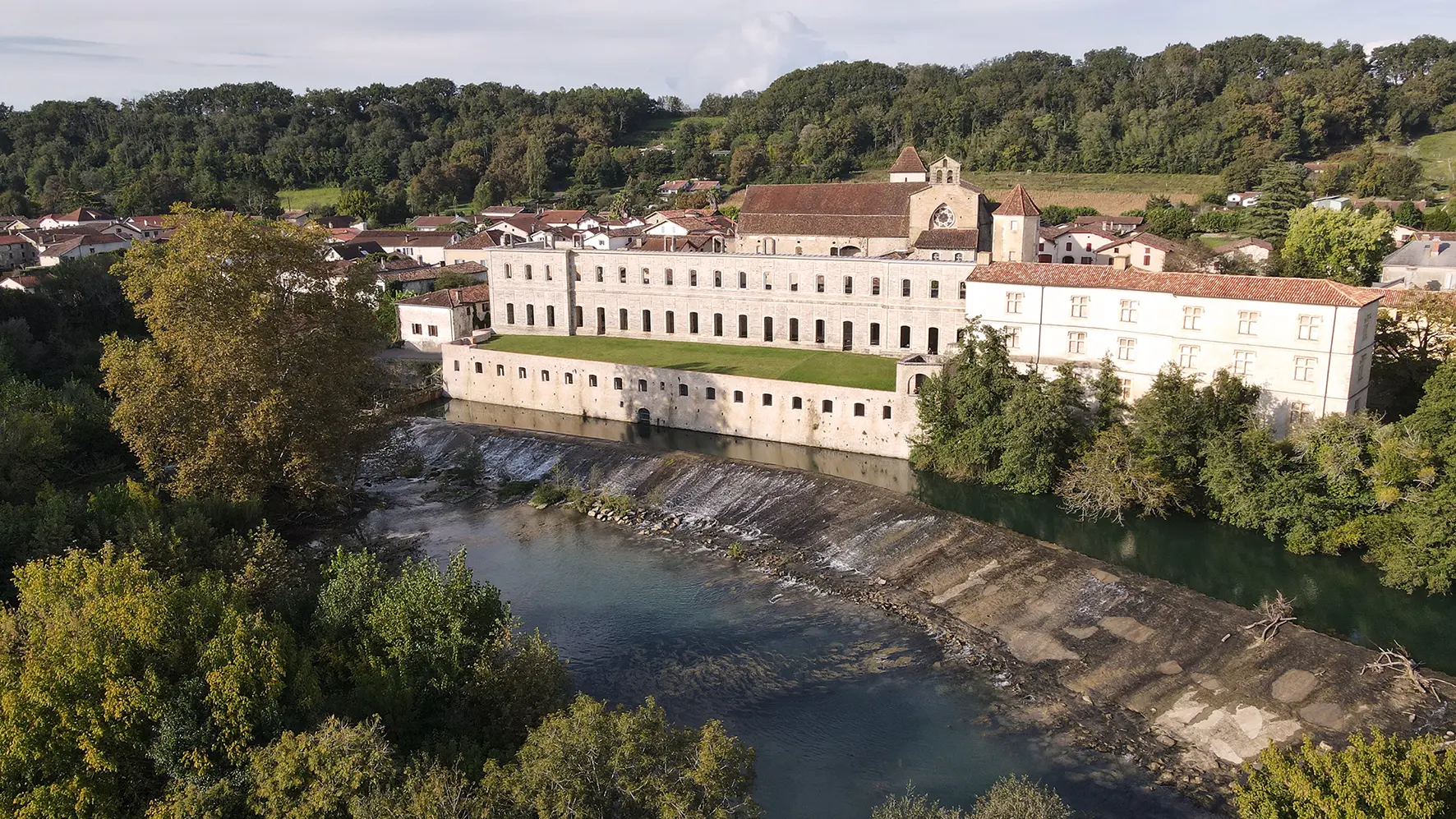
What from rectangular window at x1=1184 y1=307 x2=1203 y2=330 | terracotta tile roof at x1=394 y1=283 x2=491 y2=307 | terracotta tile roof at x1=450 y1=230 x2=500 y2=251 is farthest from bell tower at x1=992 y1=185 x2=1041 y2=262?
terracotta tile roof at x1=450 y1=230 x2=500 y2=251

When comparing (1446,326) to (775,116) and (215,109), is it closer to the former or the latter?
(775,116)

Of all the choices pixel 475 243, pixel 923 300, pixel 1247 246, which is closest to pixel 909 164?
pixel 923 300

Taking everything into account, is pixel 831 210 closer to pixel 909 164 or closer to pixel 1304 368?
pixel 909 164

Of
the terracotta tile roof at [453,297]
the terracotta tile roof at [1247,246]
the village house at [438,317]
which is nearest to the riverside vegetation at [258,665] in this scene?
the village house at [438,317]

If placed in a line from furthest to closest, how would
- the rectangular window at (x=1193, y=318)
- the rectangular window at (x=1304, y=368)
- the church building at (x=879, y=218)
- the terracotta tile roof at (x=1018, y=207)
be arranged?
the church building at (x=879, y=218)
the terracotta tile roof at (x=1018, y=207)
the rectangular window at (x=1193, y=318)
the rectangular window at (x=1304, y=368)

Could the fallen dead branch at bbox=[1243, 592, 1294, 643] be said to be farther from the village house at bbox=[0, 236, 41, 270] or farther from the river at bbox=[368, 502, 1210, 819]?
the village house at bbox=[0, 236, 41, 270]

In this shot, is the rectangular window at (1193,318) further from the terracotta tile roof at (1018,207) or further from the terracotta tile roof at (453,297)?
the terracotta tile roof at (453,297)

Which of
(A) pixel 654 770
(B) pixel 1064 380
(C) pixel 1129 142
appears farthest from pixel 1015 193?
(C) pixel 1129 142
